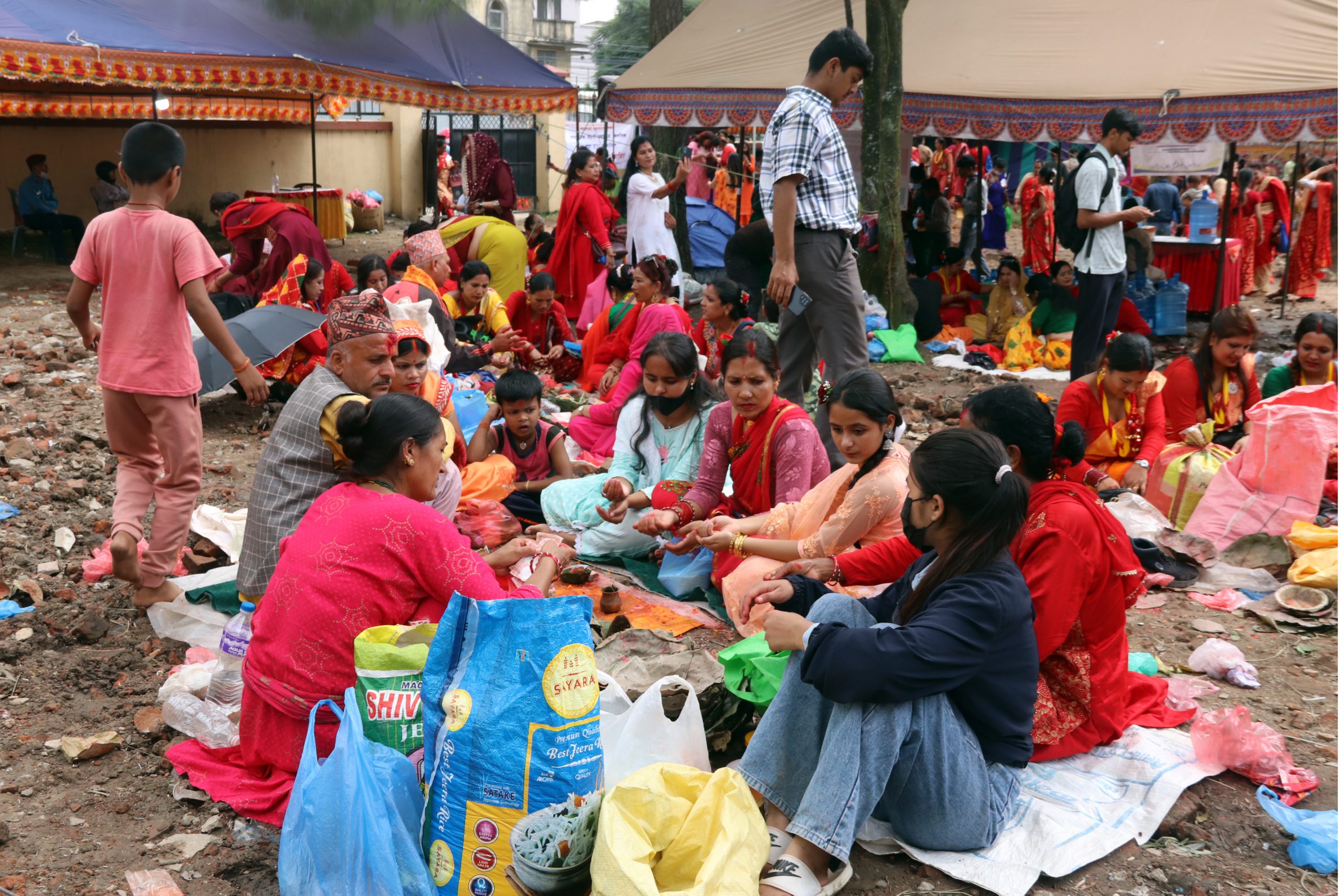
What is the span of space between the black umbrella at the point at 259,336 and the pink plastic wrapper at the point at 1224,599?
4793 mm

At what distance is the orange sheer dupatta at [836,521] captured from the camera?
348cm

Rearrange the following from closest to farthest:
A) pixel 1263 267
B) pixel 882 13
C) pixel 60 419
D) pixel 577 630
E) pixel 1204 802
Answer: pixel 577 630
pixel 1204 802
pixel 60 419
pixel 882 13
pixel 1263 267

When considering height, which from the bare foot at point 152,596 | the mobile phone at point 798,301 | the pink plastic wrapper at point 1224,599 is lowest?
the pink plastic wrapper at point 1224,599

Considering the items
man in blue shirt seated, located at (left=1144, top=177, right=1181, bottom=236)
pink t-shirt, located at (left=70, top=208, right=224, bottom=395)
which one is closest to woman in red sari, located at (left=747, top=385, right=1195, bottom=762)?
pink t-shirt, located at (left=70, top=208, right=224, bottom=395)

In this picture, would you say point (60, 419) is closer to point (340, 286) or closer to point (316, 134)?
point (340, 286)

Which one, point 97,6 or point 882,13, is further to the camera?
point 97,6

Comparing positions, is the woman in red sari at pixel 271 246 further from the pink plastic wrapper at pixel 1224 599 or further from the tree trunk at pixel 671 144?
the pink plastic wrapper at pixel 1224 599

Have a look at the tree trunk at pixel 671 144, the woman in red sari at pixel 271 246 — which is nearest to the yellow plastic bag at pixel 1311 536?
the woman in red sari at pixel 271 246

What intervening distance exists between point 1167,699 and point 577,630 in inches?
81.1

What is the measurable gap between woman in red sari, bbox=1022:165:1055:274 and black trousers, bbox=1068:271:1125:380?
12.0 feet

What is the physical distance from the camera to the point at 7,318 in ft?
29.3

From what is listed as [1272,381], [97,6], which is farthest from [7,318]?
[1272,381]

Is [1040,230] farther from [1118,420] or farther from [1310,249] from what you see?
[1118,420]

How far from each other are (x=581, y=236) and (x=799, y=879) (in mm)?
7663
